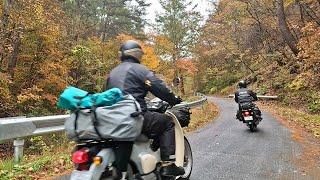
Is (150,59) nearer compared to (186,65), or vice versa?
(150,59)

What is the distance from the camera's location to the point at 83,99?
165 inches

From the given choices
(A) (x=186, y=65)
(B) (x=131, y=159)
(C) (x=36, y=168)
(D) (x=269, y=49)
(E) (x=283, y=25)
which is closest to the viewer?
(B) (x=131, y=159)

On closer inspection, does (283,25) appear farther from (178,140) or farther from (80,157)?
(80,157)

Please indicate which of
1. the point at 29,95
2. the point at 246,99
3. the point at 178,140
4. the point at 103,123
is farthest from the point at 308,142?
the point at 29,95

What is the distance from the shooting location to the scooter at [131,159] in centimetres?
410

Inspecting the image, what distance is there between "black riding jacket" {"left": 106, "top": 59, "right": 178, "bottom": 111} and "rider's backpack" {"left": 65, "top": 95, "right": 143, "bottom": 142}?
1.93 feet

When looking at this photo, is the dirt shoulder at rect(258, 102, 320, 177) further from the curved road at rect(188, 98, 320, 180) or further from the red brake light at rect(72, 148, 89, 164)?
the red brake light at rect(72, 148, 89, 164)

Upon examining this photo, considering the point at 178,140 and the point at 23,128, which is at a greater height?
the point at 178,140

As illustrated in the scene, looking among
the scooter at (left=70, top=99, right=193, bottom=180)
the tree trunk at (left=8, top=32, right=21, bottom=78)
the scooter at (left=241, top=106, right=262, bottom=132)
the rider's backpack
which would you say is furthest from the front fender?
the tree trunk at (left=8, top=32, right=21, bottom=78)

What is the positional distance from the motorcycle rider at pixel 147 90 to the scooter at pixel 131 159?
5.3 inches

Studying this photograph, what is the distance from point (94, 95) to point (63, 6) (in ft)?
100

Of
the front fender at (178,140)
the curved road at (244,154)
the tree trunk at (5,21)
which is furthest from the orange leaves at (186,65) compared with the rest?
the front fender at (178,140)

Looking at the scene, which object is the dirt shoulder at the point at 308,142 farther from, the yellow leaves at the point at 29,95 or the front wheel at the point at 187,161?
the yellow leaves at the point at 29,95

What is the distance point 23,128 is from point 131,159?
291 centimetres
